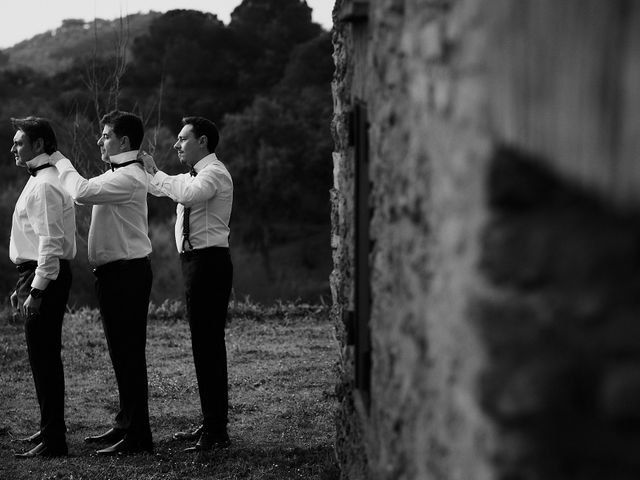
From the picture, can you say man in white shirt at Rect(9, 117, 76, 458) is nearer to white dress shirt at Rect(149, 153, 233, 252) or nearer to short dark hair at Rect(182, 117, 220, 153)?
white dress shirt at Rect(149, 153, 233, 252)

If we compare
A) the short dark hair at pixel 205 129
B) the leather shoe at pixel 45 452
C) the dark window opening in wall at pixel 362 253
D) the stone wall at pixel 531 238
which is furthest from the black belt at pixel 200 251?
the stone wall at pixel 531 238

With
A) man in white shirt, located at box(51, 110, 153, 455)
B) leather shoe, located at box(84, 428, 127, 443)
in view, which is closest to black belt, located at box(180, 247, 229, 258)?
man in white shirt, located at box(51, 110, 153, 455)

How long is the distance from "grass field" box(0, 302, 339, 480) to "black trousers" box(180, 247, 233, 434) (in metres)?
0.32

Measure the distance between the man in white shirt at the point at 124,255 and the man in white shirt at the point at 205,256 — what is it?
0.20m

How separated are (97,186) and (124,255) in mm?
451


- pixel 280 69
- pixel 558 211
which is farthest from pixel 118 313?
pixel 280 69

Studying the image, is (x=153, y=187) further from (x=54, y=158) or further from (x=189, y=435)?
(x=189, y=435)

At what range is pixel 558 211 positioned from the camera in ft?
6.14

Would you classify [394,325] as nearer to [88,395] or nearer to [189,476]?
[189,476]

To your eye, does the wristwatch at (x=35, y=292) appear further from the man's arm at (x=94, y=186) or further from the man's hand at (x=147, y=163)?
the man's hand at (x=147, y=163)

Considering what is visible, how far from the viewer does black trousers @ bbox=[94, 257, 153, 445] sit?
18.8 ft

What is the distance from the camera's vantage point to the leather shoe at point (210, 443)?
6.01 m

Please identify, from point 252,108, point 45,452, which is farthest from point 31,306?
point 252,108

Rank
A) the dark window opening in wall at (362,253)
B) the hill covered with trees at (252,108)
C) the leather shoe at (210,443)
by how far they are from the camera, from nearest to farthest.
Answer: the dark window opening in wall at (362,253), the leather shoe at (210,443), the hill covered with trees at (252,108)
